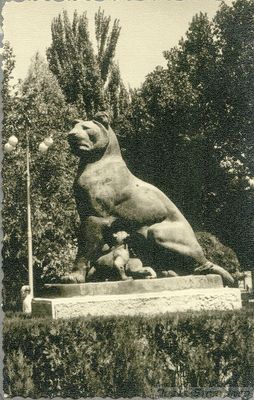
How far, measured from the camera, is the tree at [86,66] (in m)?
24.0

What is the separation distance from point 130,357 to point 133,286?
1.15 m

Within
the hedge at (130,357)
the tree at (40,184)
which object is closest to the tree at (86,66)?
the tree at (40,184)

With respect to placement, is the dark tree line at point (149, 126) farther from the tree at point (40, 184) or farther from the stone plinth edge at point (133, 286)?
the stone plinth edge at point (133, 286)

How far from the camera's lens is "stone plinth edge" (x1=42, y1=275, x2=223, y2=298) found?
30.9 ft

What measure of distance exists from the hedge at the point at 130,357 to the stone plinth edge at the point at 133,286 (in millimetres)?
722

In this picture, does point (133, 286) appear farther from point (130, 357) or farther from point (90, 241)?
point (130, 357)

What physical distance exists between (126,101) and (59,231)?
21.4 feet

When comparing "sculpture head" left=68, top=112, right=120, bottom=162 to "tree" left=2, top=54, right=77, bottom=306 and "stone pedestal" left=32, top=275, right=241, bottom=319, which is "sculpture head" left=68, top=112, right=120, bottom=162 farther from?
"tree" left=2, top=54, right=77, bottom=306

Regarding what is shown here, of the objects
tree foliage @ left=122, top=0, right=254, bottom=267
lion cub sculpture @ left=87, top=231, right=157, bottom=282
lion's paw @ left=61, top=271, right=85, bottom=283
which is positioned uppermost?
tree foliage @ left=122, top=0, right=254, bottom=267

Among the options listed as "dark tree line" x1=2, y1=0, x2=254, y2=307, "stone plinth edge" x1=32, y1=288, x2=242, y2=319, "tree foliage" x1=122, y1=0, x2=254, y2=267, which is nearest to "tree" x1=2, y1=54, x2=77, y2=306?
"dark tree line" x1=2, y1=0, x2=254, y2=307

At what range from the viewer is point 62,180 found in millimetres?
23062

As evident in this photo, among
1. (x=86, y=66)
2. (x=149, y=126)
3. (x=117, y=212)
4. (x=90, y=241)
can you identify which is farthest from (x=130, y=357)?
(x=149, y=126)

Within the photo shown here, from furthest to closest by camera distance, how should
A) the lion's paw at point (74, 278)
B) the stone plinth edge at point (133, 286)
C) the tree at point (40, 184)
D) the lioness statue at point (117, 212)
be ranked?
1. the tree at point (40, 184)
2. the lioness statue at point (117, 212)
3. the lion's paw at point (74, 278)
4. the stone plinth edge at point (133, 286)

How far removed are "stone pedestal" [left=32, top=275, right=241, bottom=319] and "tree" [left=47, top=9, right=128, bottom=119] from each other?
1451 cm
